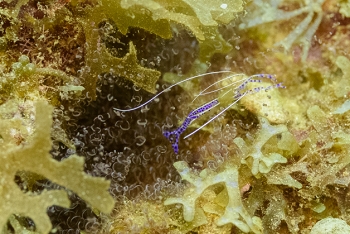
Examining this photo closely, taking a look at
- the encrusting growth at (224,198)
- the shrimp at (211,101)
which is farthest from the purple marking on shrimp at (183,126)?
the encrusting growth at (224,198)

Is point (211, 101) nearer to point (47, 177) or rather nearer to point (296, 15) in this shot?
point (296, 15)

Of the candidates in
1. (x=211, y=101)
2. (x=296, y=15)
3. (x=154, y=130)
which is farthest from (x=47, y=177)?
(x=296, y=15)

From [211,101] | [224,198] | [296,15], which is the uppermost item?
[296,15]

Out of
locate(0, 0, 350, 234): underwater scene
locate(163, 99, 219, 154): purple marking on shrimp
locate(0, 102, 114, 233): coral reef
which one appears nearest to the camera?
locate(0, 102, 114, 233): coral reef

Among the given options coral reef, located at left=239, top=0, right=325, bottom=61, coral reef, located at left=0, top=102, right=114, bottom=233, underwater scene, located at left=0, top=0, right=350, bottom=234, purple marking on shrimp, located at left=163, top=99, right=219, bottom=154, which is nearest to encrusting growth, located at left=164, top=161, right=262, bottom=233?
underwater scene, located at left=0, top=0, right=350, bottom=234

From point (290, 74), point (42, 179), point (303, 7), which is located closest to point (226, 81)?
point (290, 74)

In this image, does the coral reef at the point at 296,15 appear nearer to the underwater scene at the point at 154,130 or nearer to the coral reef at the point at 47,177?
the underwater scene at the point at 154,130

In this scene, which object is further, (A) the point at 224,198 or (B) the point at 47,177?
(A) the point at 224,198

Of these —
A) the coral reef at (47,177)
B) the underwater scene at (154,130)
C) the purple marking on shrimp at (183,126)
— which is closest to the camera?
the coral reef at (47,177)

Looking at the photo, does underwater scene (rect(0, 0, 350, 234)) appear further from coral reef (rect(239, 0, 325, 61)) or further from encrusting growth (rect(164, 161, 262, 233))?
coral reef (rect(239, 0, 325, 61))
